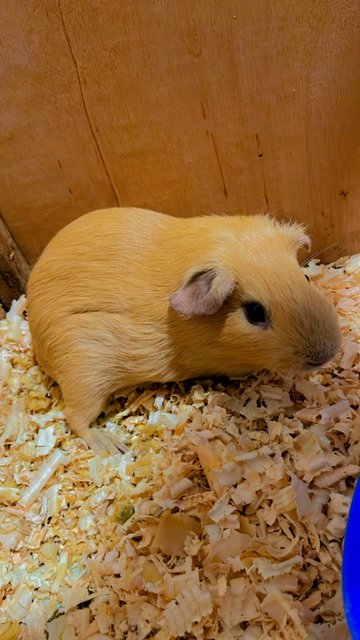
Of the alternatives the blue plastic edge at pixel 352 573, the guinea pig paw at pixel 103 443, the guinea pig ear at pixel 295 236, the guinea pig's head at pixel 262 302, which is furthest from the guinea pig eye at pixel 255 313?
the guinea pig paw at pixel 103 443

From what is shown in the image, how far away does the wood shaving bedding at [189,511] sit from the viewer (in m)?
1.78

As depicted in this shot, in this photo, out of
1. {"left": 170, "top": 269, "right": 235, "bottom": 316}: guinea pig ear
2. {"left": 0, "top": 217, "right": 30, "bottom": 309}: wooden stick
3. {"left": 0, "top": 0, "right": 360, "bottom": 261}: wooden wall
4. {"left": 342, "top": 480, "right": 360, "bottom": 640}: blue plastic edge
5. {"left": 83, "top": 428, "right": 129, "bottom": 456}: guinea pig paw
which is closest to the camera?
{"left": 342, "top": 480, "right": 360, "bottom": 640}: blue plastic edge

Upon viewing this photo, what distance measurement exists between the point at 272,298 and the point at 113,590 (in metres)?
1.21

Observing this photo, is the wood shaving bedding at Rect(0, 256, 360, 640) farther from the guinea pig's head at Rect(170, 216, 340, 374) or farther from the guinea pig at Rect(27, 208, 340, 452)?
the guinea pig's head at Rect(170, 216, 340, 374)

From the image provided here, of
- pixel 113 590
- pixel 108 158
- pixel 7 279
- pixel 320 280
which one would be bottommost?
pixel 113 590

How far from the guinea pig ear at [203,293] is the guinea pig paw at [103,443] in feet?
2.43

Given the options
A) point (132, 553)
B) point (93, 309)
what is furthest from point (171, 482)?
point (93, 309)

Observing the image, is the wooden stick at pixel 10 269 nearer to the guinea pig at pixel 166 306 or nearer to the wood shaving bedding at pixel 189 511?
the guinea pig at pixel 166 306

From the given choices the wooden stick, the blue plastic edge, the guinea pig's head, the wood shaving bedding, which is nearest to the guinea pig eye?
the guinea pig's head

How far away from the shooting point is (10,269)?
2.94m

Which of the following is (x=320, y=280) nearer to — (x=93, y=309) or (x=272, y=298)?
(x=272, y=298)

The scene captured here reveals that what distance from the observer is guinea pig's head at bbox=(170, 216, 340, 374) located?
197cm

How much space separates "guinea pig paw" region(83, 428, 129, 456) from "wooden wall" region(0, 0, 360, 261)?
3.69ft

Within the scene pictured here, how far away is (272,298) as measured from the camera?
6.50ft
